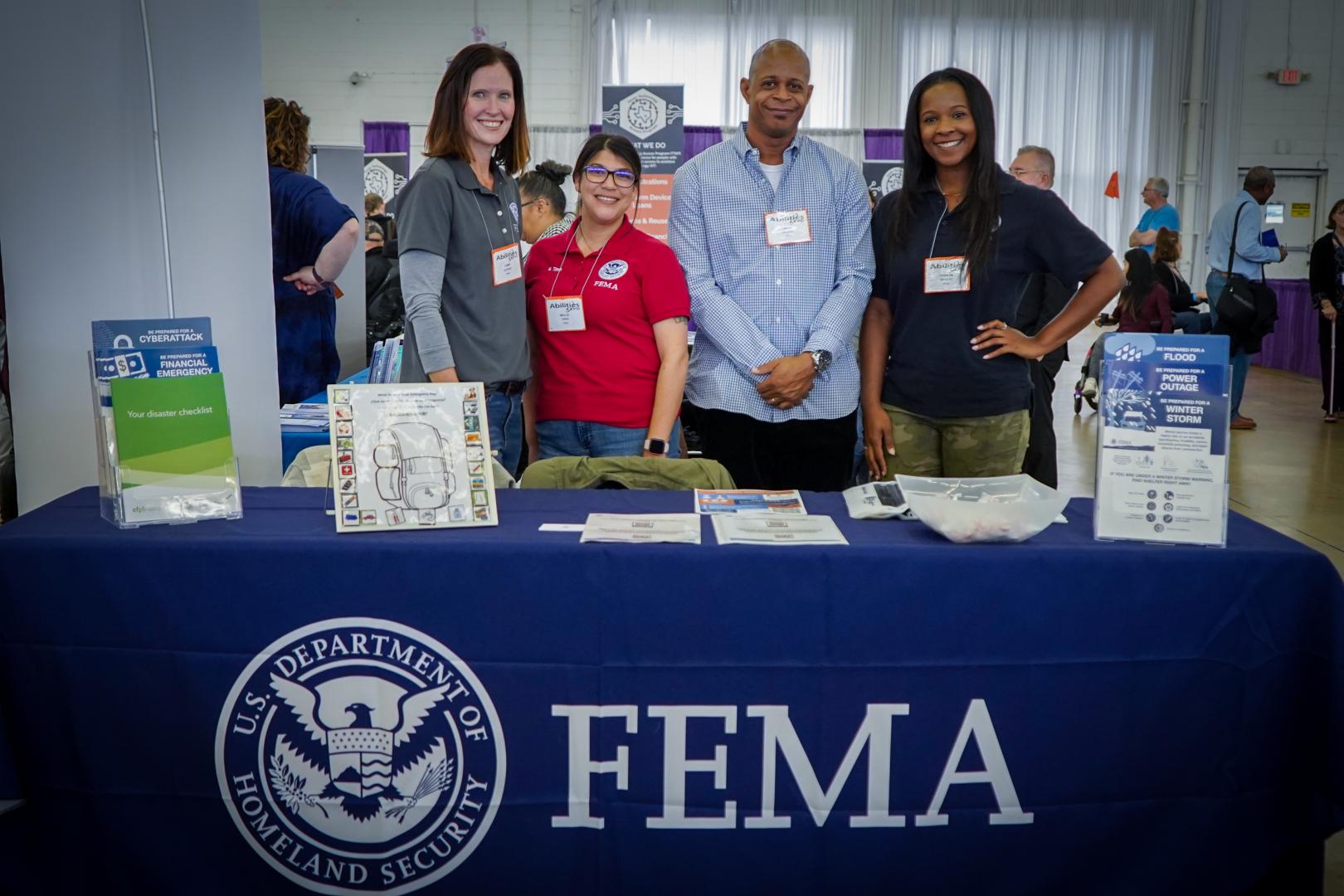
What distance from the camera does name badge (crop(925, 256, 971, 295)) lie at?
1.94 m

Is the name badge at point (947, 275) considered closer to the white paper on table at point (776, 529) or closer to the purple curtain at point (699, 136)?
the white paper on table at point (776, 529)

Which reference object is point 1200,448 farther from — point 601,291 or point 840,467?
point 601,291

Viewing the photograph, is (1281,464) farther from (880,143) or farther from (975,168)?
(880,143)

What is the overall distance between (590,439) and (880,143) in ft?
30.9

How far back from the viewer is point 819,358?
2.05 m

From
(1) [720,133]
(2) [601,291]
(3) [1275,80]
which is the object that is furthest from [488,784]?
(3) [1275,80]

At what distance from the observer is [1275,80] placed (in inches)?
432

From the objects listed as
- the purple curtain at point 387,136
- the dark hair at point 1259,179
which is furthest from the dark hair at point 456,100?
the purple curtain at point 387,136

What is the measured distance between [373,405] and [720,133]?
969 cm

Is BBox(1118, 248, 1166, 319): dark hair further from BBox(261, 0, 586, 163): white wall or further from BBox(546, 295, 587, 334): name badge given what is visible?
BBox(261, 0, 586, 163): white wall

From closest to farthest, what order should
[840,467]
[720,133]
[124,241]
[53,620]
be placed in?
[53,620], [124,241], [840,467], [720,133]

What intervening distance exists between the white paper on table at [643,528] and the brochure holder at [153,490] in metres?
0.50

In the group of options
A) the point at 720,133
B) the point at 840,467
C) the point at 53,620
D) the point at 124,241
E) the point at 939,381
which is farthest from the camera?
the point at 720,133

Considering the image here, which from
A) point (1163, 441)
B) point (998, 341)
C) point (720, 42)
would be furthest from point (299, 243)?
point (720, 42)
